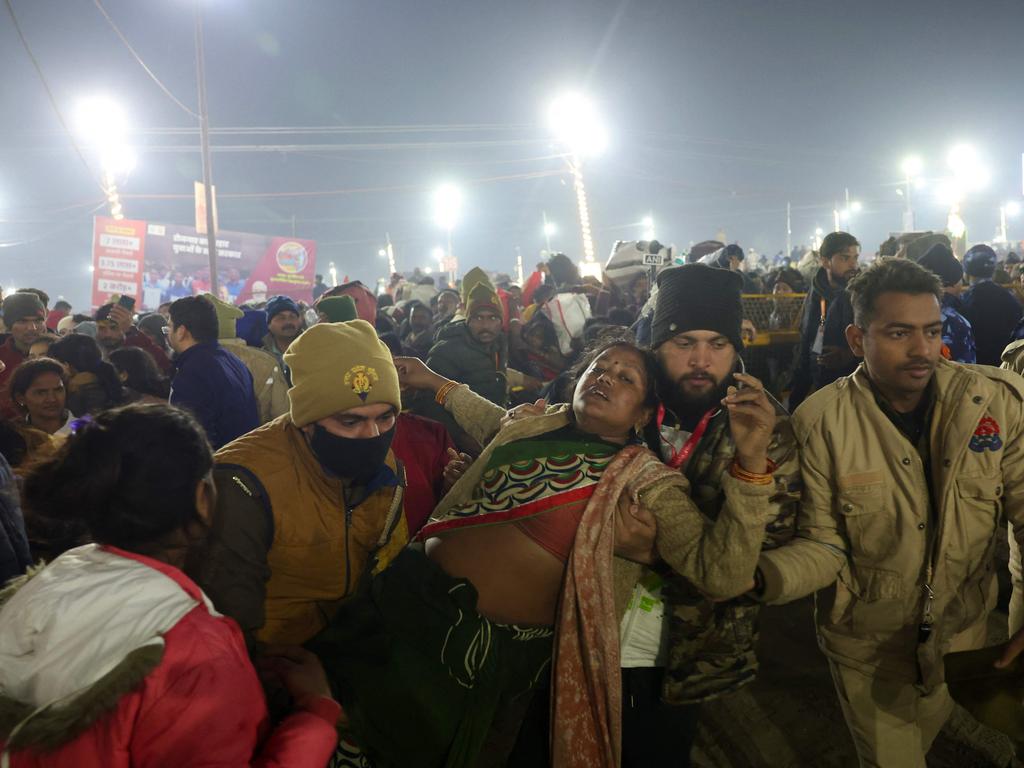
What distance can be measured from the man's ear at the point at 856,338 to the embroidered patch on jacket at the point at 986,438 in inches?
19.5

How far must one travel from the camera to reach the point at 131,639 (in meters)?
1.23

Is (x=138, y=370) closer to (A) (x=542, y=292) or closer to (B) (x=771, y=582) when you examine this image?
(B) (x=771, y=582)

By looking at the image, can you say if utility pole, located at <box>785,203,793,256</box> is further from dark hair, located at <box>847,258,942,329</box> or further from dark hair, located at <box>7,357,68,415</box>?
dark hair, located at <box>7,357,68,415</box>

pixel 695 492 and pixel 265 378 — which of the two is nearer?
pixel 695 492

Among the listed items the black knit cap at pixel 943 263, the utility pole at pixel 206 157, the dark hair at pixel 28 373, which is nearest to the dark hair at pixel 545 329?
the black knit cap at pixel 943 263

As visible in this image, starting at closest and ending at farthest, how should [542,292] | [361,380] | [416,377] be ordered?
[361,380] < [416,377] < [542,292]

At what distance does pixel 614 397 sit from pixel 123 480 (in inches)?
68.6

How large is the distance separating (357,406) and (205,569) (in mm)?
786

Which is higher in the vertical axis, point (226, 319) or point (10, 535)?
point (226, 319)

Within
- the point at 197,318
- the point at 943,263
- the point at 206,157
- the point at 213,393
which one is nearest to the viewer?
the point at 213,393

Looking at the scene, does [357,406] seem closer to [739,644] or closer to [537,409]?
[537,409]

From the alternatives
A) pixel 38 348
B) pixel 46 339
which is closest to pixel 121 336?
pixel 46 339

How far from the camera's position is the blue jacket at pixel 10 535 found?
243 centimetres

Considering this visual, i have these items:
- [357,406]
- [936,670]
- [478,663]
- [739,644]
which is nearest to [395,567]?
[478,663]
